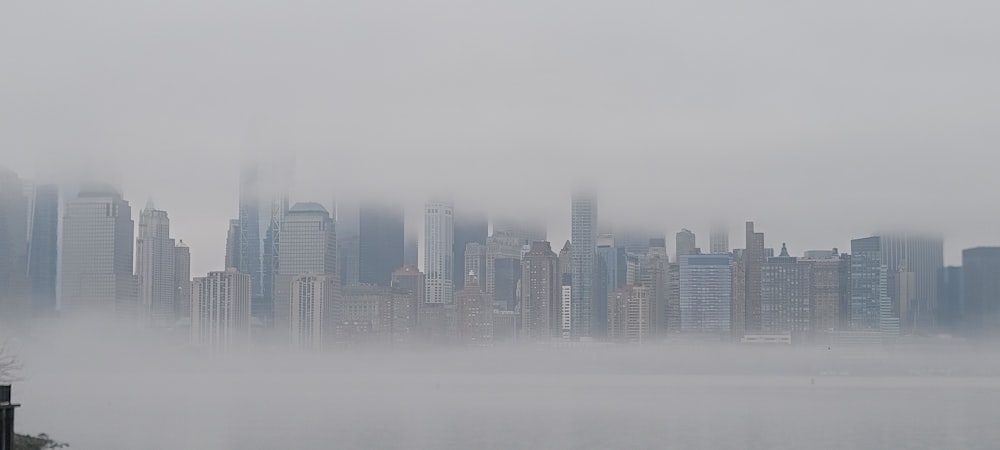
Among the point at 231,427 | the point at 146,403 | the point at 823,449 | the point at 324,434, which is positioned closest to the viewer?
the point at 823,449

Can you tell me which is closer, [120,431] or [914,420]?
[120,431]

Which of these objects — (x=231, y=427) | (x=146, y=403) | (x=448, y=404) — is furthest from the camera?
(x=448, y=404)

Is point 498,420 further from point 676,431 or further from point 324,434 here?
point 324,434

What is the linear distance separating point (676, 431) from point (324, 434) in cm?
3182

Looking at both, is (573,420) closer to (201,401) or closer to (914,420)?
(914,420)

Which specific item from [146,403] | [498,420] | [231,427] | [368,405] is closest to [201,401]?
[146,403]

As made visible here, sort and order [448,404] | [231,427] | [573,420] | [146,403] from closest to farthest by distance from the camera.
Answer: [231,427] < [573,420] < [146,403] < [448,404]

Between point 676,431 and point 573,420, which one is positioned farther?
point 573,420

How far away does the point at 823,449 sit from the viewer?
311 feet

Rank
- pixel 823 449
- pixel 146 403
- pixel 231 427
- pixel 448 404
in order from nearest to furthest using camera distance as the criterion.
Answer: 1. pixel 823 449
2. pixel 231 427
3. pixel 146 403
4. pixel 448 404

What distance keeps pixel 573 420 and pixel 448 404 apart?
57268 mm

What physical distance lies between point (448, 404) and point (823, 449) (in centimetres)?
10351

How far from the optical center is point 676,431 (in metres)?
122

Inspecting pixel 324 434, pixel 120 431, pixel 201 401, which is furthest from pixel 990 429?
pixel 201 401
